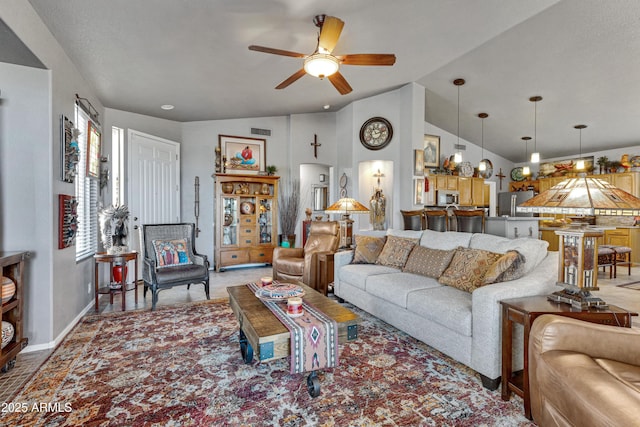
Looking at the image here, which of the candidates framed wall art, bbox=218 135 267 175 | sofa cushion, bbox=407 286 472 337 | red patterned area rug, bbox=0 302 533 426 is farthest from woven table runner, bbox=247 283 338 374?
framed wall art, bbox=218 135 267 175

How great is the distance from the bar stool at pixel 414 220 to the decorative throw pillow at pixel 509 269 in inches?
113

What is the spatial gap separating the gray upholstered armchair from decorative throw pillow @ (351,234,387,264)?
189 centimetres

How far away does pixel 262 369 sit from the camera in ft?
7.51

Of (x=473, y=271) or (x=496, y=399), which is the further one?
(x=473, y=271)

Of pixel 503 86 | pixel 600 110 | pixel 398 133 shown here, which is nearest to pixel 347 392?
pixel 398 133

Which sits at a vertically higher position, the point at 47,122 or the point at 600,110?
the point at 600,110

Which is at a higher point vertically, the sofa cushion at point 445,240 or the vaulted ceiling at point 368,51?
the vaulted ceiling at point 368,51

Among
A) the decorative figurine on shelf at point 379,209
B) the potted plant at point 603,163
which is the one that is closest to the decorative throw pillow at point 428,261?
the decorative figurine on shelf at point 379,209

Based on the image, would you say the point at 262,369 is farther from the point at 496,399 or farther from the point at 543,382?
the point at 543,382

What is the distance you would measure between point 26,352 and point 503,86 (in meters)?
6.92

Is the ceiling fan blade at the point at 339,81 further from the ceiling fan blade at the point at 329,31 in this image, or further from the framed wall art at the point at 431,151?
the framed wall art at the point at 431,151

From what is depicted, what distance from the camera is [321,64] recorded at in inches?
114

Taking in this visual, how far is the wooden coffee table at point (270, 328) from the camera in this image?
6.00 ft

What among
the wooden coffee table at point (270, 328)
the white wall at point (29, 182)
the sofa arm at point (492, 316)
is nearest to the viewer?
the wooden coffee table at point (270, 328)
